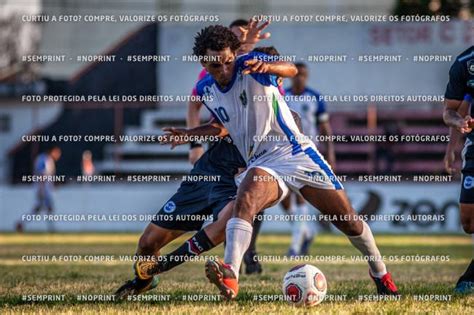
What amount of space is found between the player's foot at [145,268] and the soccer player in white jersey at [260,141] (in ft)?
3.48

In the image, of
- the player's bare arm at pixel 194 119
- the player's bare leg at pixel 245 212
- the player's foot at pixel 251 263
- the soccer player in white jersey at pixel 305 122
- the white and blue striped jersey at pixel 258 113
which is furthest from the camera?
the soccer player in white jersey at pixel 305 122

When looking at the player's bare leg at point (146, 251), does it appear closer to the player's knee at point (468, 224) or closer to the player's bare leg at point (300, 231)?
the player's knee at point (468, 224)

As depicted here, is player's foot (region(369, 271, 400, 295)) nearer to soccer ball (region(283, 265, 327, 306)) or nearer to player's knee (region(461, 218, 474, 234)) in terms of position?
soccer ball (region(283, 265, 327, 306))

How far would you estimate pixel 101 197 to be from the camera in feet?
87.7

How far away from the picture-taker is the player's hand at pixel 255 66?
7032 millimetres

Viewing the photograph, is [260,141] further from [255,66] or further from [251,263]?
[251,263]

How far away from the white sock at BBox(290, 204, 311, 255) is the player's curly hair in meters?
6.82

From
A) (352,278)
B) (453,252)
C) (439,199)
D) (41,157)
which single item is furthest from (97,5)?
(352,278)

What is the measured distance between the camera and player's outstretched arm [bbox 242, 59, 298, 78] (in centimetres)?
704

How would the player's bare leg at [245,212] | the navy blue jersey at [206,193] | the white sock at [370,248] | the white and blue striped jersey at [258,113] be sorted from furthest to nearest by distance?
the navy blue jersey at [206,193] → the white sock at [370,248] → the white and blue striped jersey at [258,113] → the player's bare leg at [245,212]

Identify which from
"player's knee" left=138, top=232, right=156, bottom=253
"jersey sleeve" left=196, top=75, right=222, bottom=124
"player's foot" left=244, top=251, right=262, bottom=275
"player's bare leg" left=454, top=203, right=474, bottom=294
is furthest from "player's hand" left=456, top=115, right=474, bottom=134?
"player's foot" left=244, top=251, right=262, bottom=275

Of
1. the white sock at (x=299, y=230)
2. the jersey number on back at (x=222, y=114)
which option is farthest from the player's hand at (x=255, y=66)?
the white sock at (x=299, y=230)

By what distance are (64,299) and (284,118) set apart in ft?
7.41

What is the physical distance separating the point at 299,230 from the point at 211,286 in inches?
191
